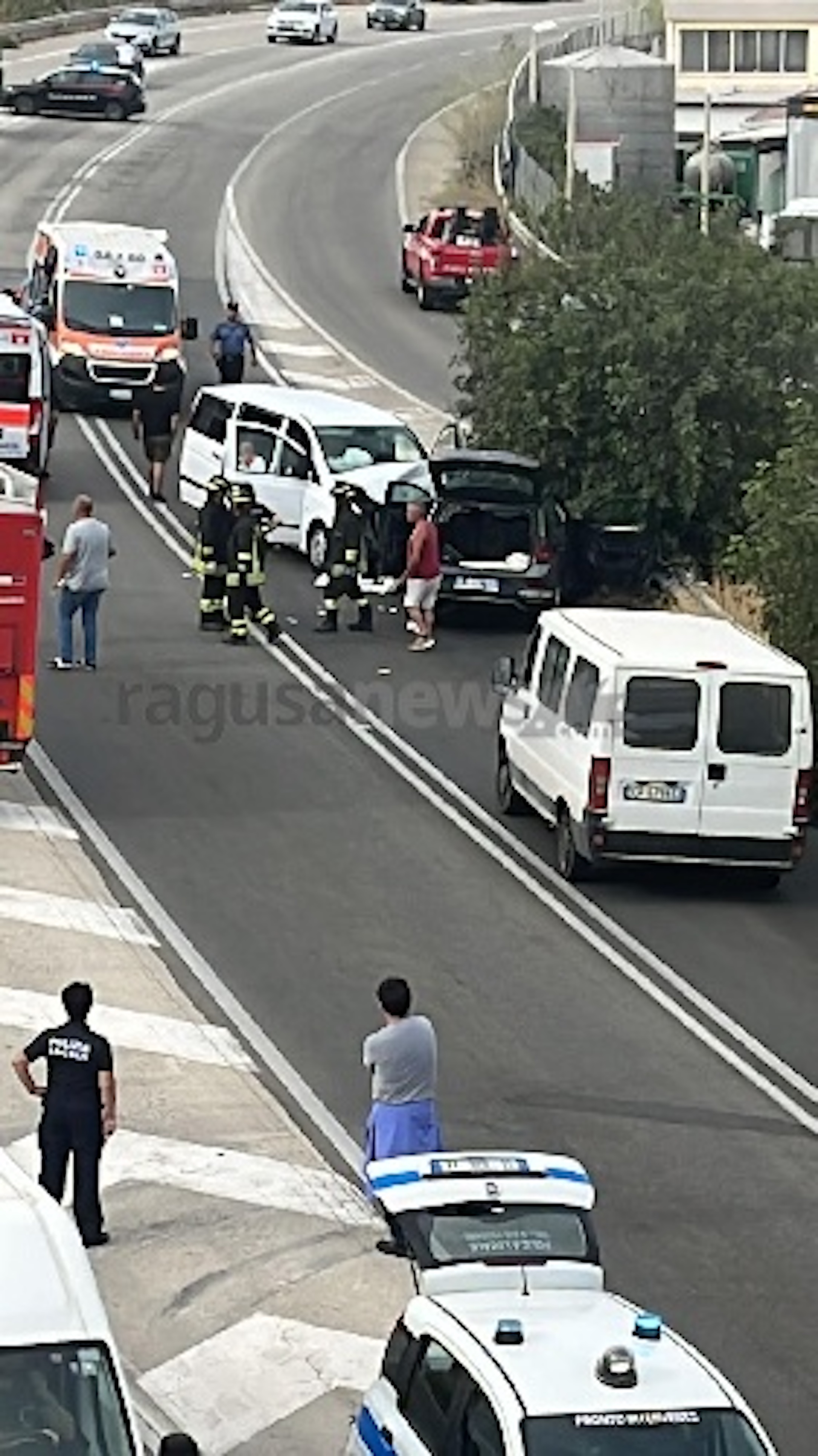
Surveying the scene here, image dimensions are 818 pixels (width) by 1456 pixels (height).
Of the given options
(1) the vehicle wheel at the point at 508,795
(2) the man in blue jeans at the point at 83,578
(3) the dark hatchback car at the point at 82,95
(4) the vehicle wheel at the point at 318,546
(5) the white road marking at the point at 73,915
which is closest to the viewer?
(5) the white road marking at the point at 73,915

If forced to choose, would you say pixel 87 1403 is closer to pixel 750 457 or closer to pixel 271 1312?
pixel 271 1312

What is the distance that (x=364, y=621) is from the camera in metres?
32.8

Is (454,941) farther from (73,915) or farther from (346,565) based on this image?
(346,565)

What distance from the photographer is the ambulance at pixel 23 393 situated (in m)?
37.0

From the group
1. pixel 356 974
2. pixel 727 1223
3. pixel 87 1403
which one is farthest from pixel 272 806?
pixel 87 1403

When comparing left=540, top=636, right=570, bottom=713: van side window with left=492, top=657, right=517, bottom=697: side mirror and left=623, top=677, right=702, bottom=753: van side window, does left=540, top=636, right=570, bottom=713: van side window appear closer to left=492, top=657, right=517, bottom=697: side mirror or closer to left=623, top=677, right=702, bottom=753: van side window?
left=492, top=657, right=517, bottom=697: side mirror

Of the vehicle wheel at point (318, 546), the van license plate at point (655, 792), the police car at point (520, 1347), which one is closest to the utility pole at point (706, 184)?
the vehicle wheel at point (318, 546)

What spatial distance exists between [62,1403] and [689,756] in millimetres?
13463

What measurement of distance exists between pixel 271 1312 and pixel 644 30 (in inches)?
3011

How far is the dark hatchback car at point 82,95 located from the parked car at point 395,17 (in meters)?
22.1

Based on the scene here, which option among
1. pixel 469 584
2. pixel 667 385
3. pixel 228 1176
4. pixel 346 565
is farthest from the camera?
pixel 667 385

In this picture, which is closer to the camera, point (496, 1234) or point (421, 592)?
point (496, 1234)

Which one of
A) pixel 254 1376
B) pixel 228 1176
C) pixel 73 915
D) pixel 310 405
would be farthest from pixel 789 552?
pixel 254 1376

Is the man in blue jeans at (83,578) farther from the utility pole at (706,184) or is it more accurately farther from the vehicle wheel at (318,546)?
the utility pole at (706,184)
